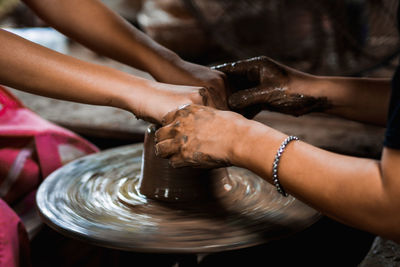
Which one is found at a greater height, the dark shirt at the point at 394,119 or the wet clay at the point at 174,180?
the dark shirt at the point at 394,119

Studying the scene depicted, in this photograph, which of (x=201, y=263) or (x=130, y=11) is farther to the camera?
(x=130, y=11)

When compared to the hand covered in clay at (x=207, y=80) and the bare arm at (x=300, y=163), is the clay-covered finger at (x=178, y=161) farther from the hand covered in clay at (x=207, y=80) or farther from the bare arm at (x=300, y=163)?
the hand covered in clay at (x=207, y=80)

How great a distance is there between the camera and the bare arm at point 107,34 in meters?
1.42

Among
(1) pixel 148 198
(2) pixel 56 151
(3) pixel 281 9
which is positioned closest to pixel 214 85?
(1) pixel 148 198

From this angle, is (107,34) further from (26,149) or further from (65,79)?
(26,149)

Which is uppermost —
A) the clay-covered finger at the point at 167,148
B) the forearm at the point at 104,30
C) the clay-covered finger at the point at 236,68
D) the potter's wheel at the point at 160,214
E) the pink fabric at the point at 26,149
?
the forearm at the point at 104,30

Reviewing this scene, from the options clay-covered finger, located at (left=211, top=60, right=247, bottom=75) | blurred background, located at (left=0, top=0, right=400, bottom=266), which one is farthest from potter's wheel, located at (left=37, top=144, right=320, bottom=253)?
blurred background, located at (left=0, top=0, right=400, bottom=266)

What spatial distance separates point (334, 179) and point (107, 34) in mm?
895

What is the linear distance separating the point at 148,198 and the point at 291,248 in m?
1.13

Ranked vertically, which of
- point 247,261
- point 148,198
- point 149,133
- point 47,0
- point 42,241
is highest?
point 47,0

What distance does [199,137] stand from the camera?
0.98 metres

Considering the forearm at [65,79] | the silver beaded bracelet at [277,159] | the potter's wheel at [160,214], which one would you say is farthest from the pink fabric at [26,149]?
the silver beaded bracelet at [277,159]

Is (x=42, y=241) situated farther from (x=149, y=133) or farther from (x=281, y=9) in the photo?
(x=281, y=9)

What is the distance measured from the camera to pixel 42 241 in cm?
158
